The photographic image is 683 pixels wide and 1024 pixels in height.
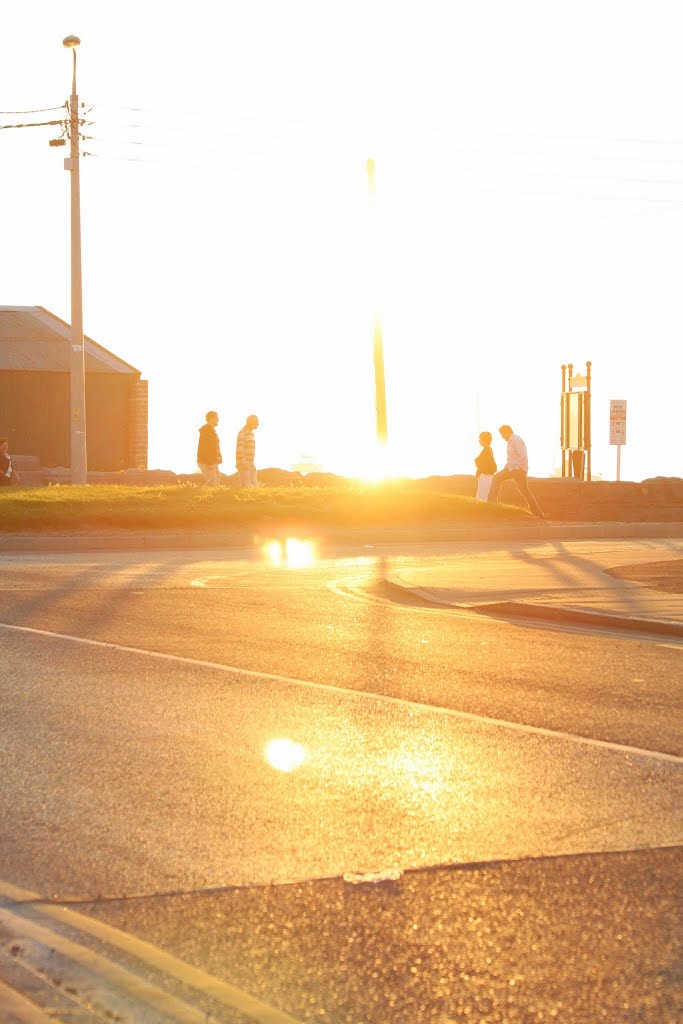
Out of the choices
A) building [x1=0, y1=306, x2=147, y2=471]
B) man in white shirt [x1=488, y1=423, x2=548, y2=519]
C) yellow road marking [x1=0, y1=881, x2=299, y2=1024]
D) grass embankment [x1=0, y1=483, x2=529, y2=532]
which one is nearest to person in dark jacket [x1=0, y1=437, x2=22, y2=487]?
grass embankment [x1=0, y1=483, x2=529, y2=532]

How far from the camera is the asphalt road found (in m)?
4.02

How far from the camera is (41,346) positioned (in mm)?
47406

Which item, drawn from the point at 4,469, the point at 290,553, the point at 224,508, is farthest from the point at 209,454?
the point at 290,553

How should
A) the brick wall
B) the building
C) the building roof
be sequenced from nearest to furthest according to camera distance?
1. the building
2. the building roof
3. the brick wall

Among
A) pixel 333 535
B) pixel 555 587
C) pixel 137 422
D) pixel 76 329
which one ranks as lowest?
pixel 333 535

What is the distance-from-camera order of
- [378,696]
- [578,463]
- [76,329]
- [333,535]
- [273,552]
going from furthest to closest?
1. [578,463]
2. [76,329]
3. [333,535]
4. [273,552]
5. [378,696]

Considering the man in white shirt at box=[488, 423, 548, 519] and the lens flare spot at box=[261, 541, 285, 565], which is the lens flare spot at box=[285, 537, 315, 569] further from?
the man in white shirt at box=[488, 423, 548, 519]

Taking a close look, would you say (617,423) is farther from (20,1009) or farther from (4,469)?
(20,1009)

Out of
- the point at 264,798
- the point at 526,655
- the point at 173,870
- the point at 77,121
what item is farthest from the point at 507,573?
the point at 77,121

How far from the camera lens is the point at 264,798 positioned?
19.8 feet

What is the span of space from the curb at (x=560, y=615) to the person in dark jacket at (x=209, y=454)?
15.0m

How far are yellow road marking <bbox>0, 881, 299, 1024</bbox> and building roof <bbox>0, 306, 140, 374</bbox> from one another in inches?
1679

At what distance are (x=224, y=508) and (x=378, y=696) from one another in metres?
16.8

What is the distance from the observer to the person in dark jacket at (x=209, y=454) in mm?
29250
